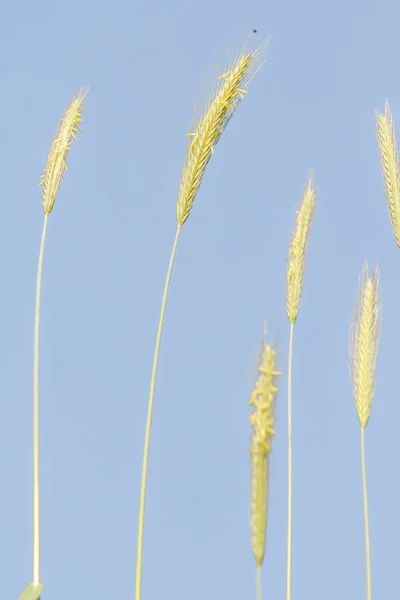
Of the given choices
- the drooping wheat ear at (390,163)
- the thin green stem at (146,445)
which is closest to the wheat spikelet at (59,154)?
the thin green stem at (146,445)

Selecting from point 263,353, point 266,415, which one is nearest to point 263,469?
point 266,415

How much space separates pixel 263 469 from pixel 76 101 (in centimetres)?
170

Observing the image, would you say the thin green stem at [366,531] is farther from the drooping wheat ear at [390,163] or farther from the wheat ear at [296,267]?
the drooping wheat ear at [390,163]

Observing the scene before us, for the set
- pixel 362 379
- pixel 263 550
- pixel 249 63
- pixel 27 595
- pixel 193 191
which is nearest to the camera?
pixel 263 550

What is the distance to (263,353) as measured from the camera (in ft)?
7.24

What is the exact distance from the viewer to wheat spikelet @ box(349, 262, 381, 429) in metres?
2.71

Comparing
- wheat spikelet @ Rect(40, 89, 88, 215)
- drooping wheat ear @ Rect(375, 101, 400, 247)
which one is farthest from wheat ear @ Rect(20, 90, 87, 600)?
drooping wheat ear @ Rect(375, 101, 400, 247)

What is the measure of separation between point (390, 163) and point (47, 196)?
1.15m

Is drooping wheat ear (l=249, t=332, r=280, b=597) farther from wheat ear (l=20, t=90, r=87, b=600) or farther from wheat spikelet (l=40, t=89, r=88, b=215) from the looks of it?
wheat spikelet (l=40, t=89, r=88, b=215)

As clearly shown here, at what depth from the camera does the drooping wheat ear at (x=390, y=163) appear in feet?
11.0

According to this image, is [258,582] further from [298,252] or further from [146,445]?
[298,252]

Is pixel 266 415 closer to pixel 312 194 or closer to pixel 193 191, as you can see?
pixel 193 191

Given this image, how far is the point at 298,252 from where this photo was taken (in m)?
3.06

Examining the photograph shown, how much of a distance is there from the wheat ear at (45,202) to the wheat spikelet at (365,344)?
810 millimetres
